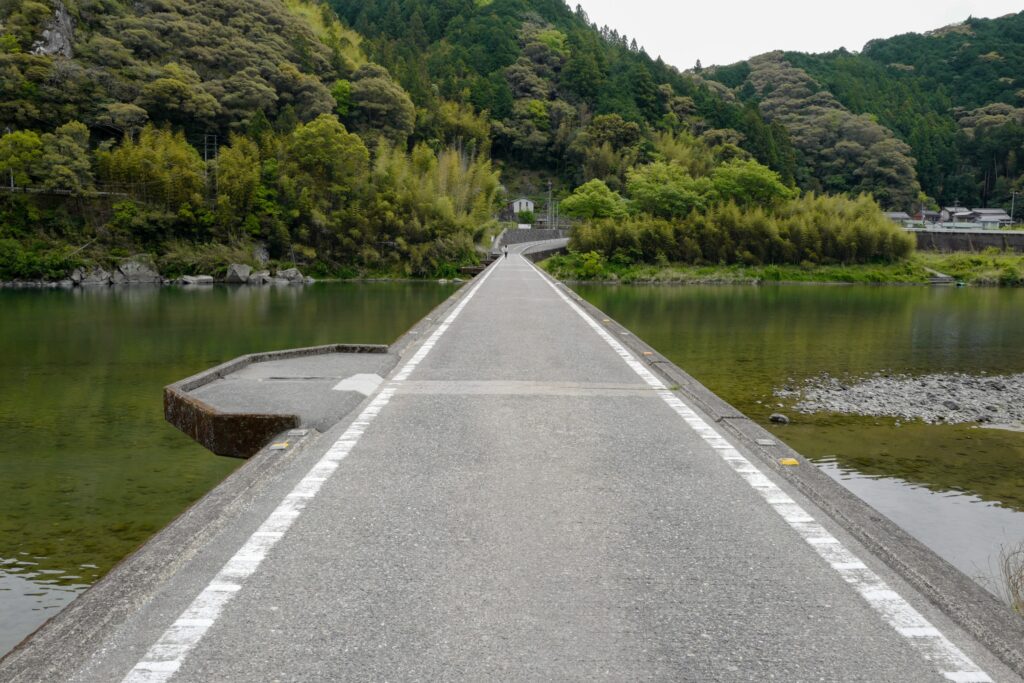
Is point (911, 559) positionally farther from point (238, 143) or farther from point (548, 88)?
point (548, 88)

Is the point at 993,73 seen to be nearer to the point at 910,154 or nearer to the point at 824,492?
the point at 910,154

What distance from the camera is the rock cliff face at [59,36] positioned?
6100cm

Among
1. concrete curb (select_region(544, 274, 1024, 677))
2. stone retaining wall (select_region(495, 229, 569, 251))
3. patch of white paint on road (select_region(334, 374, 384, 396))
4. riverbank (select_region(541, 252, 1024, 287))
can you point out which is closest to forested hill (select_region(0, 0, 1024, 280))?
riverbank (select_region(541, 252, 1024, 287))

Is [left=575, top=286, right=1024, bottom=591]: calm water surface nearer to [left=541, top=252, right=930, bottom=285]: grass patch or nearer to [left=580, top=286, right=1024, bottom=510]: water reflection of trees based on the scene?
[left=580, top=286, right=1024, bottom=510]: water reflection of trees

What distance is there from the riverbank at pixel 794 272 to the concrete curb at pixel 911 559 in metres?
42.7

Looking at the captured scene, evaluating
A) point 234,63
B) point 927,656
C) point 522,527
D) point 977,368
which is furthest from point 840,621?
point 234,63

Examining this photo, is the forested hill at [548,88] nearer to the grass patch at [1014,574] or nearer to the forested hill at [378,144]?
the forested hill at [378,144]

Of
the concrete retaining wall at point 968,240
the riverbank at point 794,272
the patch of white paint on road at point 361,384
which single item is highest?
the concrete retaining wall at point 968,240

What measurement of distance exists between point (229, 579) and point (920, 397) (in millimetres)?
11270

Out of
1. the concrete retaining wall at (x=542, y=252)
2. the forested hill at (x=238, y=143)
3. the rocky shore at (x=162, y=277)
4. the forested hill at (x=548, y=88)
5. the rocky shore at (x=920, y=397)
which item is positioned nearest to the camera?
the rocky shore at (x=920, y=397)

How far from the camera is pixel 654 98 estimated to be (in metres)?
106

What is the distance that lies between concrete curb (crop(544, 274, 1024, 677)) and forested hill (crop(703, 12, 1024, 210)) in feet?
323

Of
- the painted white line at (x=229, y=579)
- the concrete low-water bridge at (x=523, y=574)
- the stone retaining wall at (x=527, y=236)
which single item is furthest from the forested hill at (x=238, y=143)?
A: the painted white line at (x=229, y=579)

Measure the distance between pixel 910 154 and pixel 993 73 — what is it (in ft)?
111
